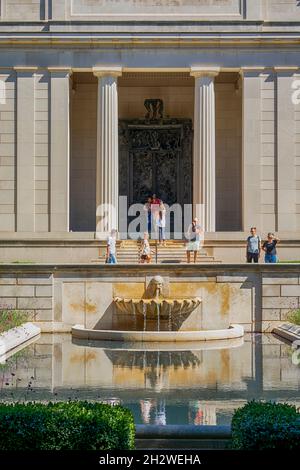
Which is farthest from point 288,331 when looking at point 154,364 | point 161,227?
point 161,227

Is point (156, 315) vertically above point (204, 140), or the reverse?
point (204, 140)

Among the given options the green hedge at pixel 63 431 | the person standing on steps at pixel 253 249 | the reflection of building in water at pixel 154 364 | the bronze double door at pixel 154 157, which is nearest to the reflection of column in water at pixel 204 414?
the reflection of building in water at pixel 154 364

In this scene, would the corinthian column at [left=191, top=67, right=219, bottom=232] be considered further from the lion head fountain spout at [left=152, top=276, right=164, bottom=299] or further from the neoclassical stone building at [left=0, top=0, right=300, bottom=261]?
the lion head fountain spout at [left=152, top=276, right=164, bottom=299]

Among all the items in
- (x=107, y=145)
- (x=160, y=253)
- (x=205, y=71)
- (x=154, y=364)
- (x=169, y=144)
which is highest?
(x=205, y=71)

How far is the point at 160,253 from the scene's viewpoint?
127 feet

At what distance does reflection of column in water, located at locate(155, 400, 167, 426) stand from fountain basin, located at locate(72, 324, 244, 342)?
9.19m

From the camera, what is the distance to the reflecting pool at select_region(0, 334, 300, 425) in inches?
590

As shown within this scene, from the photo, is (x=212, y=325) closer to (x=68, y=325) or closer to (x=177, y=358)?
(x=68, y=325)

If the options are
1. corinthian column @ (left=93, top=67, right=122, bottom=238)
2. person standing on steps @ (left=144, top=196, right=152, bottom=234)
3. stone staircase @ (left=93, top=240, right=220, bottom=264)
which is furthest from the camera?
person standing on steps @ (left=144, top=196, right=152, bottom=234)

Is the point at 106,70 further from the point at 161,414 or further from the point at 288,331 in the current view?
the point at 161,414

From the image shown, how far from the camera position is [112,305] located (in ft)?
90.8

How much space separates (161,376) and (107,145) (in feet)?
76.5

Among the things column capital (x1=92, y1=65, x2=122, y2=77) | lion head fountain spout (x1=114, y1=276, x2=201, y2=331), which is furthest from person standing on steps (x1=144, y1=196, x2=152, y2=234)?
lion head fountain spout (x1=114, y1=276, x2=201, y2=331)
